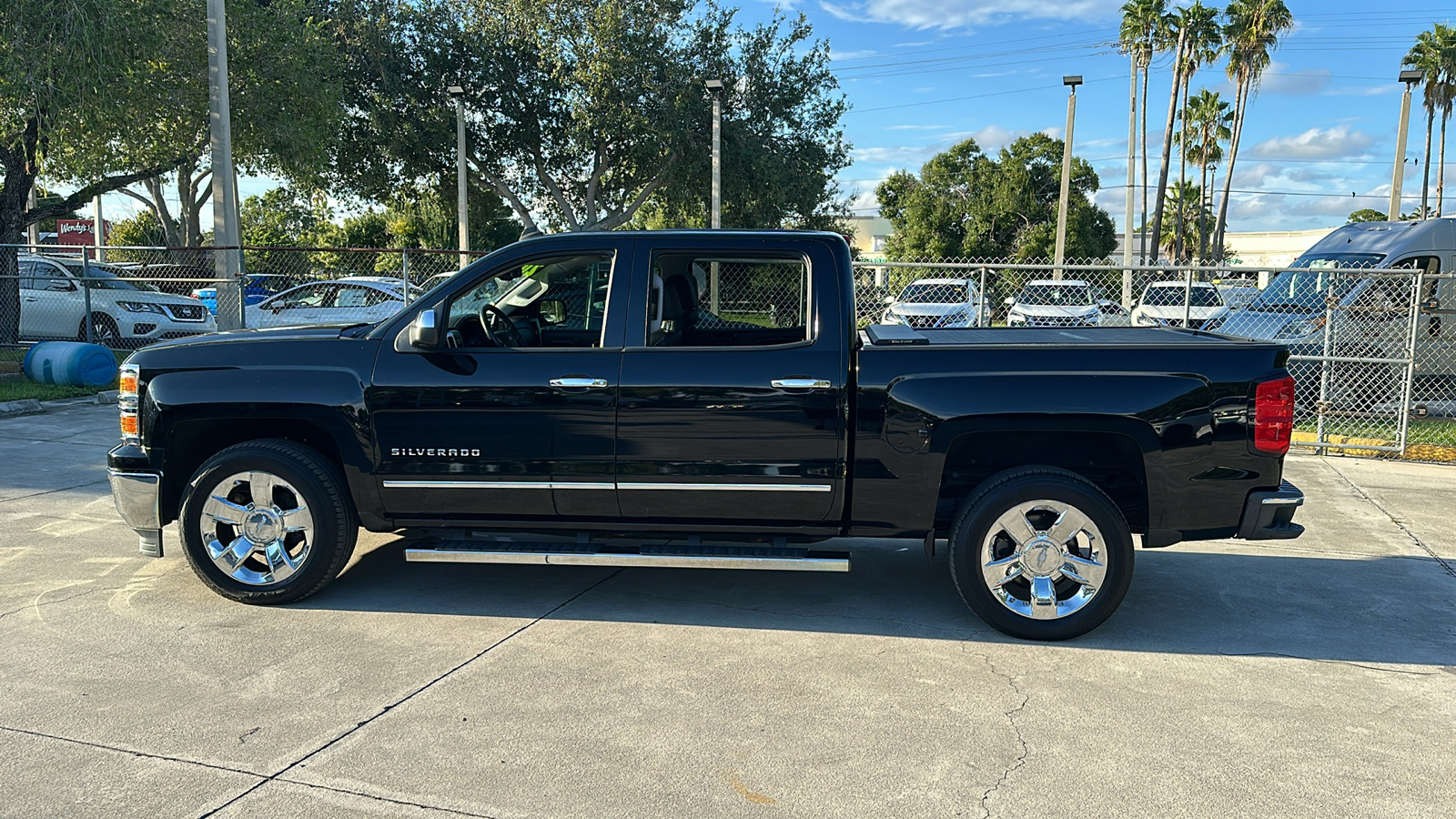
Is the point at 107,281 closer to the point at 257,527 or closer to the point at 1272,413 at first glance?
the point at 257,527

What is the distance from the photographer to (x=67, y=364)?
13.5 m

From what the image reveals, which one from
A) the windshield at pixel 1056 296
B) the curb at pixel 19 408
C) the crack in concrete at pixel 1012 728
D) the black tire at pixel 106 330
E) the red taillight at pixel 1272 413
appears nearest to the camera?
the crack in concrete at pixel 1012 728

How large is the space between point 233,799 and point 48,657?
184cm

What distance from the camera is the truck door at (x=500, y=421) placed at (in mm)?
5051

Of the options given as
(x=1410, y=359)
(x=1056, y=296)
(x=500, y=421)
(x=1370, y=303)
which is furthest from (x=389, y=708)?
(x=1056, y=296)

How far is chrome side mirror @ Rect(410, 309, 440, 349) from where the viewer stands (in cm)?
498

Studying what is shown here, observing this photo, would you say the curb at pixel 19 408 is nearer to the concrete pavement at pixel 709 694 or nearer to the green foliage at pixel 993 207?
the concrete pavement at pixel 709 694

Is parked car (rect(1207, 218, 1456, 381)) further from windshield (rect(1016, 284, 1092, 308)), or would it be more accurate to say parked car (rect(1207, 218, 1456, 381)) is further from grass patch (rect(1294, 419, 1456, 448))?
windshield (rect(1016, 284, 1092, 308))

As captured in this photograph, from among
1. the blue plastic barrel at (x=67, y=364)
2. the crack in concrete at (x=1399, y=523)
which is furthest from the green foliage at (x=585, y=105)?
the crack in concrete at (x=1399, y=523)

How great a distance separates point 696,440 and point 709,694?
4.06 ft

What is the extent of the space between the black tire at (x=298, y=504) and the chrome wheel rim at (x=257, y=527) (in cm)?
2

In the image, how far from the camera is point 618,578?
5.92 meters

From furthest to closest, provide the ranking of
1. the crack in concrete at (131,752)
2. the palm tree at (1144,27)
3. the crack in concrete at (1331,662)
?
the palm tree at (1144,27) < the crack in concrete at (1331,662) < the crack in concrete at (131,752)

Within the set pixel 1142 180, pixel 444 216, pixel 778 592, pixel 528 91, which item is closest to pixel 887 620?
pixel 778 592
